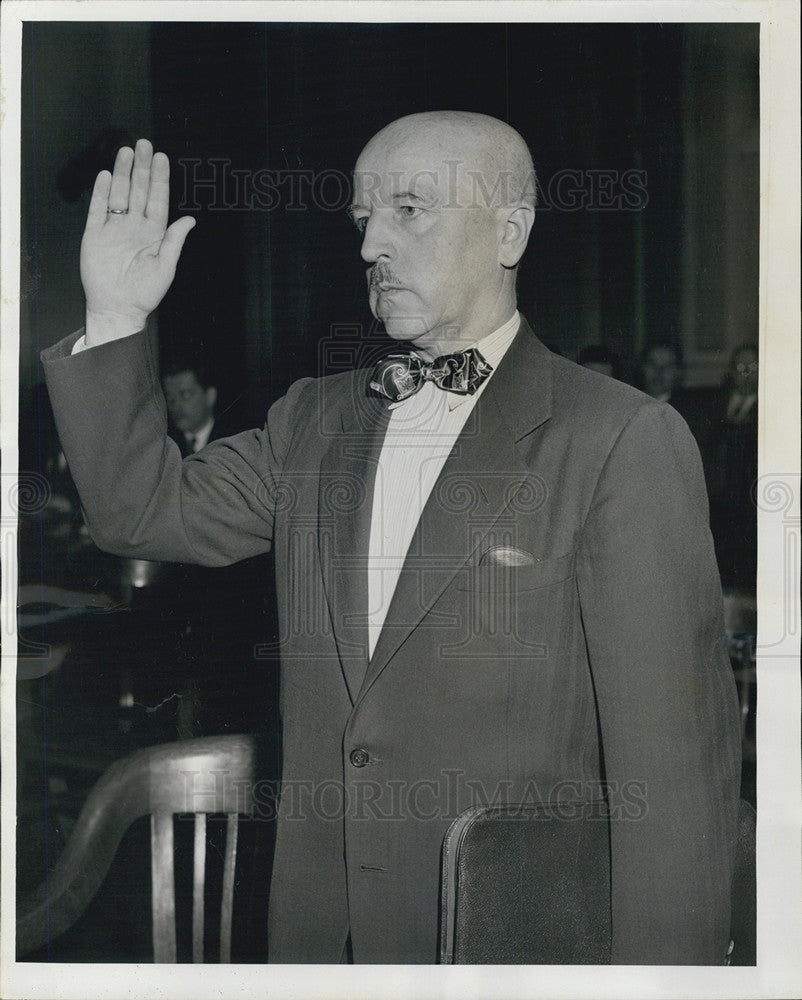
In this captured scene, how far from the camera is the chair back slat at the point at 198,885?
2.48m

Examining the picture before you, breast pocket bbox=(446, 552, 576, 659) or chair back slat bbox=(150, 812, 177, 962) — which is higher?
breast pocket bbox=(446, 552, 576, 659)

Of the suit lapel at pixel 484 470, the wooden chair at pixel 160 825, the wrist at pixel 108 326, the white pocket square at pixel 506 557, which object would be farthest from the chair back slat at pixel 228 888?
the wrist at pixel 108 326

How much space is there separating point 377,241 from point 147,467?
0.75 metres

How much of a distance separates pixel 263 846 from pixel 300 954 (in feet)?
0.88

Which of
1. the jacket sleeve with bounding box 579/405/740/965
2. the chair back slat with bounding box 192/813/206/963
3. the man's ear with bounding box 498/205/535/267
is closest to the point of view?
the jacket sleeve with bounding box 579/405/740/965

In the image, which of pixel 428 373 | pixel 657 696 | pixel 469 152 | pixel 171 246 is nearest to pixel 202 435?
pixel 171 246

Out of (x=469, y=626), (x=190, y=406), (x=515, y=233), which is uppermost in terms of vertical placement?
(x=515, y=233)

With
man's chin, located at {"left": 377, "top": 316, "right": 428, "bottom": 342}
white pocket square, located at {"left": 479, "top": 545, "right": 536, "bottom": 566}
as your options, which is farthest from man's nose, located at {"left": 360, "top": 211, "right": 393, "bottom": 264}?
white pocket square, located at {"left": 479, "top": 545, "right": 536, "bottom": 566}

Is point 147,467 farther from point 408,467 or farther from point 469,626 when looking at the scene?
point 469,626

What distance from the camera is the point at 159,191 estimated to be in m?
2.45

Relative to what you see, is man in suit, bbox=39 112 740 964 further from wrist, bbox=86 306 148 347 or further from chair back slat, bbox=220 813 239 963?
chair back slat, bbox=220 813 239 963

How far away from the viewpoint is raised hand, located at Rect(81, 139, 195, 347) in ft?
7.93

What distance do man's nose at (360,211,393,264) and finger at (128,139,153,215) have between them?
0.56 m

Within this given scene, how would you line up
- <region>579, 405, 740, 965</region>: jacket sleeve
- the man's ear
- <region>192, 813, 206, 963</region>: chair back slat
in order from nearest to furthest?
<region>579, 405, 740, 965</region>: jacket sleeve, the man's ear, <region>192, 813, 206, 963</region>: chair back slat
